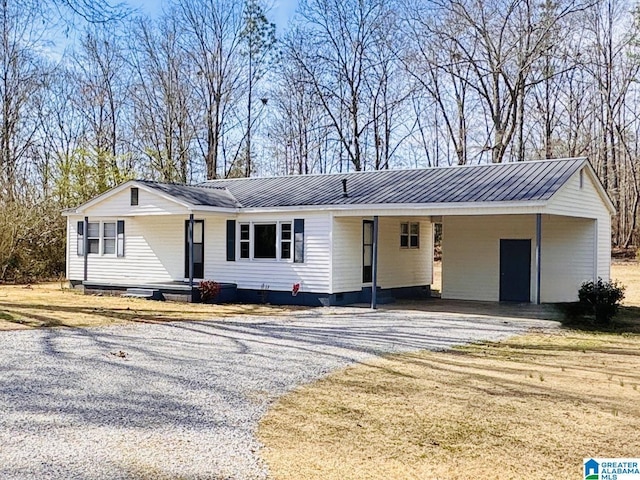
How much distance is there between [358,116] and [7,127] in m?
16.0

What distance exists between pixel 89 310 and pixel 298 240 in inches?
208

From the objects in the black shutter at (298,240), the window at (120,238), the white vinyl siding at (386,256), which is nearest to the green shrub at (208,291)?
the black shutter at (298,240)

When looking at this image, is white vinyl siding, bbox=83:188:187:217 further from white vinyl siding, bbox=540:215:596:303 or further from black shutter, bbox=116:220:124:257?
white vinyl siding, bbox=540:215:596:303

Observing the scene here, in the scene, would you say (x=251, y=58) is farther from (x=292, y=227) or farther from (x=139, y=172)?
(x=292, y=227)

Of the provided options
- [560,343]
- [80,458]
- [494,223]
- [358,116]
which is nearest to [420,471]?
[80,458]

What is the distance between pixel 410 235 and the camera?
2084 cm

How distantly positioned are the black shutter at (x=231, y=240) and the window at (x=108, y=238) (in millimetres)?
4438

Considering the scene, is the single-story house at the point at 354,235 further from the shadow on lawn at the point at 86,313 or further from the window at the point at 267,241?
the shadow on lawn at the point at 86,313

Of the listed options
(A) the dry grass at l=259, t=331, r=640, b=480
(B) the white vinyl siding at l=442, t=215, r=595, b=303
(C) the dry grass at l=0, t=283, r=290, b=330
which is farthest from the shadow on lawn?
(A) the dry grass at l=259, t=331, r=640, b=480

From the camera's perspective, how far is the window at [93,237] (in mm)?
21391

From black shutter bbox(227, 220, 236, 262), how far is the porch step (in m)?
2.13

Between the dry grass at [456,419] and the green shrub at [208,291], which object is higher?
the green shrub at [208,291]

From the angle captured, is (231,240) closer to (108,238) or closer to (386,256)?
(386,256)

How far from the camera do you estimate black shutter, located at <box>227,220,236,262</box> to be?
61.5ft
